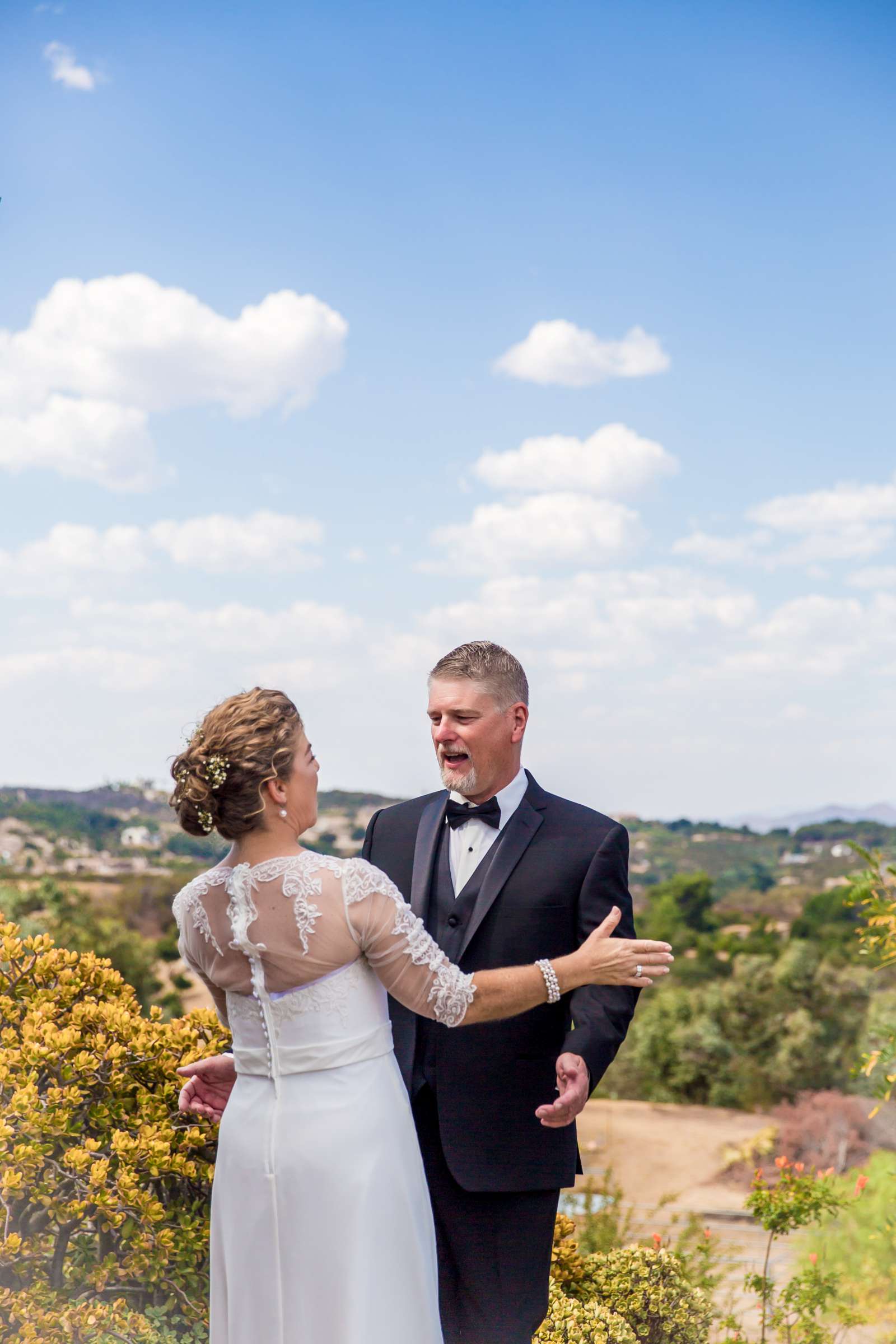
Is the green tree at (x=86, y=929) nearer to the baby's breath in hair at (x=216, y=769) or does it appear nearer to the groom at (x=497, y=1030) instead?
the groom at (x=497, y=1030)

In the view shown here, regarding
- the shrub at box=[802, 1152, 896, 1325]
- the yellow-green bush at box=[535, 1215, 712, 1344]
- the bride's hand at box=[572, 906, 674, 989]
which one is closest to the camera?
the bride's hand at box=[572, 906, 674, 989]

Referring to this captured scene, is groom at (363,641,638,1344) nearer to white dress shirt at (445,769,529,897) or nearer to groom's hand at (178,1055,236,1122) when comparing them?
white dress shirt at (445,769,529,897)

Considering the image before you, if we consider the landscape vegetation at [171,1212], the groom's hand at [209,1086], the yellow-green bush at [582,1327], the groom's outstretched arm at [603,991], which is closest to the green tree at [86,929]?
the landscape vegetation at [171,1212]

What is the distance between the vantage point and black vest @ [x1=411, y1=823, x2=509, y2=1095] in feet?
9.55

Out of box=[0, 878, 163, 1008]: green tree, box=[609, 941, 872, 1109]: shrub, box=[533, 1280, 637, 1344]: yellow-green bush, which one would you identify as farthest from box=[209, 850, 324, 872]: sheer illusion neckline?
box=[609, 941, 872, 1109]: shrub

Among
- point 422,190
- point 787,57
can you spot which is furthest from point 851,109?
point 422,190

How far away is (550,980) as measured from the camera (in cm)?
244

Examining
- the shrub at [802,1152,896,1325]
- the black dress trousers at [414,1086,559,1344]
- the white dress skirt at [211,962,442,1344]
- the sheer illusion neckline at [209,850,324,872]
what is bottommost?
the shrub at [802,1152,896,1325]

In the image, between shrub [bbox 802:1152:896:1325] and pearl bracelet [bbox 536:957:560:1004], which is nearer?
pearl bracelet [bbox 536:957:560:1004]

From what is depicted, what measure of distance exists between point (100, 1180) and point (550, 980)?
1787mm

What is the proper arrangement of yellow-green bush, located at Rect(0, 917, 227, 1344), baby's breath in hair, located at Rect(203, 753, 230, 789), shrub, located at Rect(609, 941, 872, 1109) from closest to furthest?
baby's breath in hair, located at Rect(203, 753, 230, 789)
yellow-green bush, located at Rect(0, 917, 227, 1344)
shrub, located at Rect(609, 941, 872, 1109)

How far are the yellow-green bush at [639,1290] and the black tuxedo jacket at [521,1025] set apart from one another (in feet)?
4.27

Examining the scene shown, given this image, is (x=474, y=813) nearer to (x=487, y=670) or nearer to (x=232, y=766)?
(x=487, y=670)

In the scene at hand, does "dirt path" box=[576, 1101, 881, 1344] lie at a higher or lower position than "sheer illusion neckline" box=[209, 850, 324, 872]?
lower
